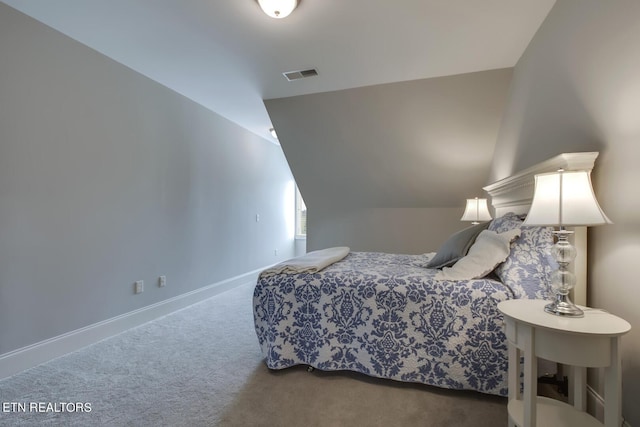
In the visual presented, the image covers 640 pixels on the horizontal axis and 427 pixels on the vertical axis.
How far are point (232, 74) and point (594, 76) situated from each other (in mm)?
2724

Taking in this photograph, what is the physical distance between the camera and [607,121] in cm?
143

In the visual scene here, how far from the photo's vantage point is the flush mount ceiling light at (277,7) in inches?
73.0

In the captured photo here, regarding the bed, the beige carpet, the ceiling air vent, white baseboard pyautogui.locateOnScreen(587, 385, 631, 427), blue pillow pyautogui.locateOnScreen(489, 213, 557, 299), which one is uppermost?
the ceiling air vent

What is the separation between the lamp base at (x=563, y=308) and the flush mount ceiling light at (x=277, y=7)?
6.97 feet

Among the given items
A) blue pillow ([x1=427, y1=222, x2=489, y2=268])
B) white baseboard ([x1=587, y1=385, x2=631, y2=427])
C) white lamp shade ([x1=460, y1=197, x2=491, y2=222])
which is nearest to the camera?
white baseboard ([x1=587, y1=385, x2=631, y2=427])

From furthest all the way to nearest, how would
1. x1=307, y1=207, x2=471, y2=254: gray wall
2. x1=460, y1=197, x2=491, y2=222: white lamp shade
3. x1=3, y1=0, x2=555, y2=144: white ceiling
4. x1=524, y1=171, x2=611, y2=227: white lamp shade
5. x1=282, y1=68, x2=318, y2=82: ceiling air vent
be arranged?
x1=307, y1=207, x2=471, y2=254: gray wall → x1=460, y1=197, x2=491, y2=222: white lamp shade → x1=282, y1=68, x2=318, y2=82: ceiling air vent → x1=3, y1=0, x2=555, y2=144: white ceiling → x1=524, y1=171, x2=611, y2=227: white lamp shade

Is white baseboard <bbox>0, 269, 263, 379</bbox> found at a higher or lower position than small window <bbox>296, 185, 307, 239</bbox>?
lower

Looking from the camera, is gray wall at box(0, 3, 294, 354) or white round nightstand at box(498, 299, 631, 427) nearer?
white round nightstand at box(498, 299, 631, 427)

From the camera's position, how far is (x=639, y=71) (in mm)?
1228

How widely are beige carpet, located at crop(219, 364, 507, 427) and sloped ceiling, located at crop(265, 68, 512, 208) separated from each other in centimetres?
264

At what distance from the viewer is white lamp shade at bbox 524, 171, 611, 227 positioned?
121 cm

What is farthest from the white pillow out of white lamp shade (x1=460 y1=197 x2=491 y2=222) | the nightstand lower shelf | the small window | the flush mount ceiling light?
the small window

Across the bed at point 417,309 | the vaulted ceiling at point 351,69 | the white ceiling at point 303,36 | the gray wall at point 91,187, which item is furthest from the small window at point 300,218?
the bed at point 417,309

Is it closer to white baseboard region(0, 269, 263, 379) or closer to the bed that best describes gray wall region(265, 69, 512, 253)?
the bed
